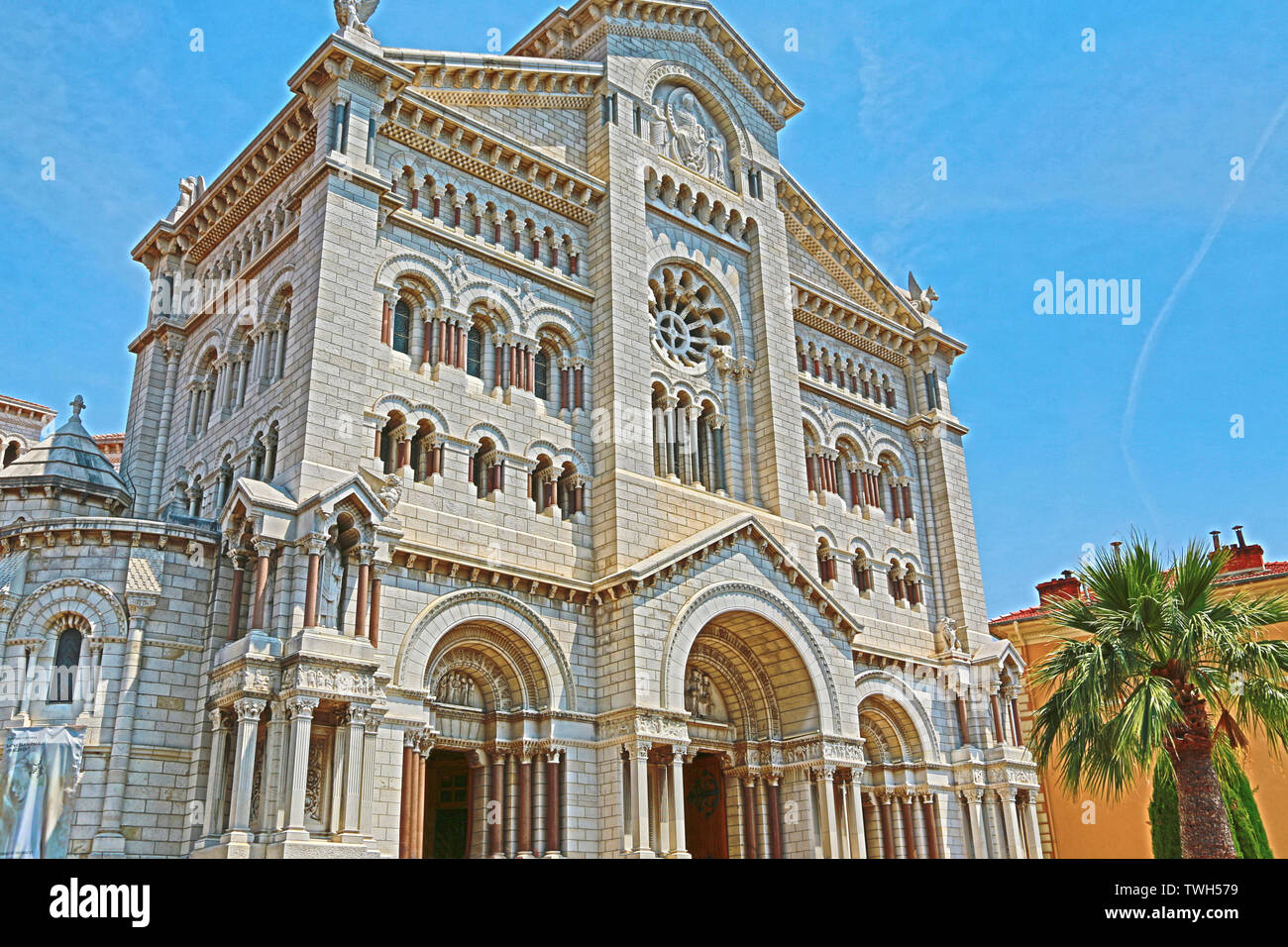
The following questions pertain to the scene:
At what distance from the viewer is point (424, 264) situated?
2666 centimetres

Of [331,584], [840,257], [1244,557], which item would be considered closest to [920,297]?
[840,257]

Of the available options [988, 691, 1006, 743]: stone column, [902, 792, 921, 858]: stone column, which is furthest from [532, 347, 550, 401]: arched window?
[988, 691, 1006, 743]: stone column

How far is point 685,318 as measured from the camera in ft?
108

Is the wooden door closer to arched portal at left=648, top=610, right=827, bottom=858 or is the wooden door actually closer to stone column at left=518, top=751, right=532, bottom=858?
arched portal at left=648, top=610, right=827, bottom=858

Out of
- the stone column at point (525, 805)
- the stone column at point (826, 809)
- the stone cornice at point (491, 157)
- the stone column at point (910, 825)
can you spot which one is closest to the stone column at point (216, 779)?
the stone column at point (525, 805)

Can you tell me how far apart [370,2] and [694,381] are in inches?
512

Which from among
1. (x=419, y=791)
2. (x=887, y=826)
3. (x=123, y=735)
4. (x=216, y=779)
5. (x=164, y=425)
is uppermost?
(x=164, y=425)

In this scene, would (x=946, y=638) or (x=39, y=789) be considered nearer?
(x=39, y=789)

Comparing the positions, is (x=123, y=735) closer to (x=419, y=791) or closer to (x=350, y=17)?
(x=419, y=791)

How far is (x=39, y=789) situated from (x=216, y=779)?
3.17 meters

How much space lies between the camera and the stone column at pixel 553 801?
922 inches
